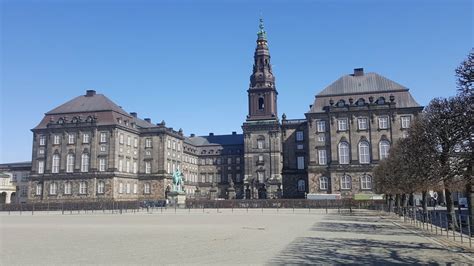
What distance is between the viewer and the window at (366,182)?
72375mm

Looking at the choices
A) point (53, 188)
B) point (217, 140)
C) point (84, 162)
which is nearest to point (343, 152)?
point (84, 162)

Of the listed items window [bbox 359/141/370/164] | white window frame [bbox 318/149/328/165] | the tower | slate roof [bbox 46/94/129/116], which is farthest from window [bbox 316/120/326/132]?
slate roof [bbox 46/94/129/116]

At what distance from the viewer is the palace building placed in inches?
2904

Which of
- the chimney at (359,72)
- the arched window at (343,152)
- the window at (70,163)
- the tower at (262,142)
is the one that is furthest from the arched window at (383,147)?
the window at (70,163)

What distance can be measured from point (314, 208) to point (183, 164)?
46455 millimetres

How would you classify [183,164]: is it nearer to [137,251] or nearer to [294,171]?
[294,171]

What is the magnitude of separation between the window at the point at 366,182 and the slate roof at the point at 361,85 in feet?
48.9

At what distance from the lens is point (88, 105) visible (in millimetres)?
85438

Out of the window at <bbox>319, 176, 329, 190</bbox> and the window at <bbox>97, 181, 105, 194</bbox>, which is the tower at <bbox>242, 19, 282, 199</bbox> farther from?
the window at <bbox>97, 181, 105, 194</bbox>

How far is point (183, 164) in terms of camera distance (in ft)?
332

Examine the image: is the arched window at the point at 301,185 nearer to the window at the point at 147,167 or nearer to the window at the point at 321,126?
the window at the point at 321,126

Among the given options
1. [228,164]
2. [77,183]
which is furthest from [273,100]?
[77,183]

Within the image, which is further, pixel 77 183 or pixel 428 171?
pixel 77 183

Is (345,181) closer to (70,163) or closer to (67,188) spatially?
(67,188)
